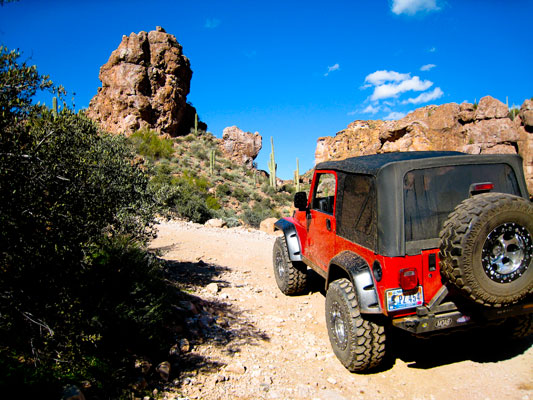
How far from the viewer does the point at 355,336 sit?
3398mm

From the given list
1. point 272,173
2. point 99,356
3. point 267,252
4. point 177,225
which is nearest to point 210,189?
point 272,173

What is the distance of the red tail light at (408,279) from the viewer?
10.0ft

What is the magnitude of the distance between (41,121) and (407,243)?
3.69 m

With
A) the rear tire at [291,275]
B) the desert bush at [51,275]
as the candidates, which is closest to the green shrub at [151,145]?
the rear tire at [291,275]

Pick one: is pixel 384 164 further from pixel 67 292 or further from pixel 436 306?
pixel 67 292

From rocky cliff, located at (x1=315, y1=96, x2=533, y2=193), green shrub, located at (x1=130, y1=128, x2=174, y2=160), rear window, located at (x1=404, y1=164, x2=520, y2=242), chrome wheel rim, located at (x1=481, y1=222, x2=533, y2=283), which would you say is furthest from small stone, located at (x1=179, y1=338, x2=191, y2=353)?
green shrub, located at (x1=130, y1=128, x2=174, y2=160)

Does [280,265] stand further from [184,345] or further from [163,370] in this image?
[163,370]

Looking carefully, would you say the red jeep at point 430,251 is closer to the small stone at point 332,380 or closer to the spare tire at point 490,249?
the spare tire at point 490,249

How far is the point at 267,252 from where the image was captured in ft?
32.2

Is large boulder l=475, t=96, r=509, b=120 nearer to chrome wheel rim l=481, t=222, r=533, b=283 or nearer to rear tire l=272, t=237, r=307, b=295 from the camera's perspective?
rear tire l=272, t=237, r=307, b=295

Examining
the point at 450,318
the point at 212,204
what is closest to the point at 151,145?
the point at 212,204

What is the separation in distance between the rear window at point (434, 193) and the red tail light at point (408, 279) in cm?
28

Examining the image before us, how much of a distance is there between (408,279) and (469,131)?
76.5 feet

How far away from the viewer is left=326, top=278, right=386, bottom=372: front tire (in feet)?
11.1
